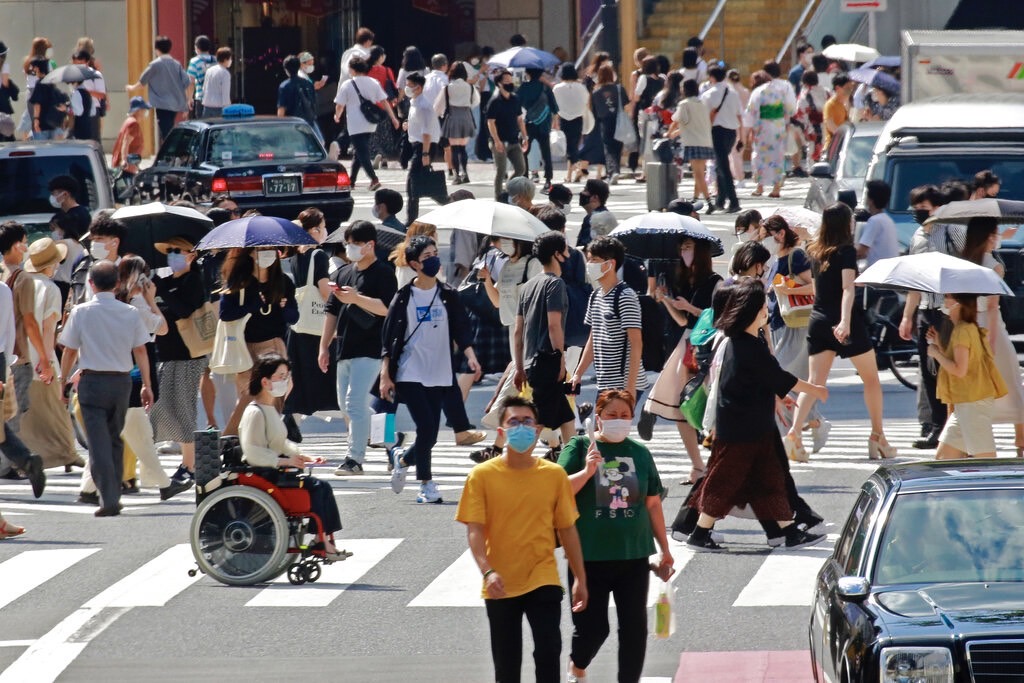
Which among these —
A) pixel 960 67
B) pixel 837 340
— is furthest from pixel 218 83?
pixel 837 340

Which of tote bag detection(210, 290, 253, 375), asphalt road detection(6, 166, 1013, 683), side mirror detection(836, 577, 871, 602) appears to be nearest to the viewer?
side mirror detection(836, 577, 871, 602)

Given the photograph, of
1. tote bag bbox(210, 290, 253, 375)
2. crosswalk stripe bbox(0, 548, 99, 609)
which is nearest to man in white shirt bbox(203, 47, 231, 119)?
tote bag bbox(210, 290, 253, 375)

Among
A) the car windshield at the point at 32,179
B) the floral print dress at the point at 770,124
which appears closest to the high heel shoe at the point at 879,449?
the car windshield at the point at 32,179

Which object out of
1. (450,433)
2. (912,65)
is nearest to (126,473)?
(450,433)

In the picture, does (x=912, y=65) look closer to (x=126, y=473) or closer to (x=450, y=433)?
(x=450, y=433)

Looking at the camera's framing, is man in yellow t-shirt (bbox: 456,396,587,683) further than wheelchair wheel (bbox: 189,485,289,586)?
No

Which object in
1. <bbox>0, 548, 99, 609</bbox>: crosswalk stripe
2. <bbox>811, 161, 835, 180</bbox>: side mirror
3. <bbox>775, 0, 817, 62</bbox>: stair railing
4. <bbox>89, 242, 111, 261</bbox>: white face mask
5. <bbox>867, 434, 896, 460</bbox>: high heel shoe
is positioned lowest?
<bbox>0, 548, 99, 609</bbox>: crosswalk stripe

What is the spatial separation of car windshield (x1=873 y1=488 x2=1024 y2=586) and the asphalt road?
1337 millimetres

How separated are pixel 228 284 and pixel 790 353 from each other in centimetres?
410

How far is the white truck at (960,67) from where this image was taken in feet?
79.2

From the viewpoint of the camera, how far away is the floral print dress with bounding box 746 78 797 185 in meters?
28.7

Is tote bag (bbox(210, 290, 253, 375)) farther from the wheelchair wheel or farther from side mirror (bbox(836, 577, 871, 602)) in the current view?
side mirror (bbox(836, 577, 871, 602))

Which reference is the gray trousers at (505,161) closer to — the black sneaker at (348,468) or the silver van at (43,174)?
the silver van at (43,174)

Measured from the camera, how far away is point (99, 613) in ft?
34.9
